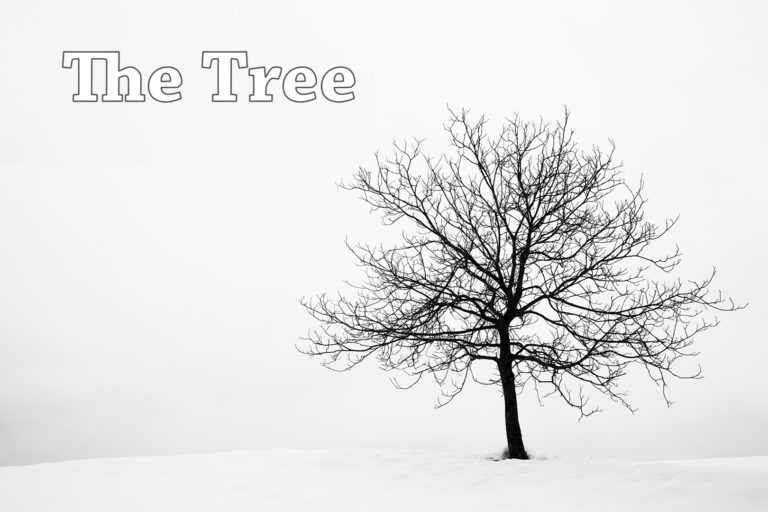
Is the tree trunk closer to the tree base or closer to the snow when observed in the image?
the tree base

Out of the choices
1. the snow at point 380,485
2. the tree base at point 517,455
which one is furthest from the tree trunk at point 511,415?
the snow at point 380,485

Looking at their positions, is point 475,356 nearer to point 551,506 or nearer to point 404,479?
point 404,479

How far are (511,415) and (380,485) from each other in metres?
3.84

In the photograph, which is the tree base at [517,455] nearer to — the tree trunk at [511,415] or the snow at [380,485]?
the tree trunk at [511,415]

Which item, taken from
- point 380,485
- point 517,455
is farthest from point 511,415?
point 380,485

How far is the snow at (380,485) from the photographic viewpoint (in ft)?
36.9

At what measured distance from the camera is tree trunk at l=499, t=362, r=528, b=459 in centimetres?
1510

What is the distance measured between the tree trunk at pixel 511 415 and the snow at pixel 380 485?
92cm

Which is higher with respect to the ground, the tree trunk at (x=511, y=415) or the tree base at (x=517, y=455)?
the tree trunk at (x=511, y=415)

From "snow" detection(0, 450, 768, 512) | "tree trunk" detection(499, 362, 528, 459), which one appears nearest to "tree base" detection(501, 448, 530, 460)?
"tree trunk" detection(499, 362, 528, 459)

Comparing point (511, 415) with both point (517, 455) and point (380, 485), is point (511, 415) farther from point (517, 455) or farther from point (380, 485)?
point (380, 485)

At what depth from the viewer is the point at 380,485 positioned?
1291cm

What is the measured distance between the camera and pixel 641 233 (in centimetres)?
1498

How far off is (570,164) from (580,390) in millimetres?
5275
